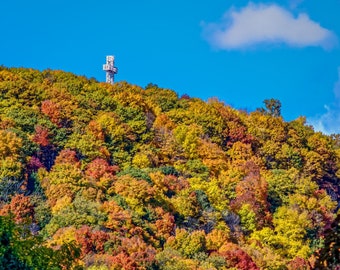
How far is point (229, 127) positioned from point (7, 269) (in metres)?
71.9

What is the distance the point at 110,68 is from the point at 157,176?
33344mm

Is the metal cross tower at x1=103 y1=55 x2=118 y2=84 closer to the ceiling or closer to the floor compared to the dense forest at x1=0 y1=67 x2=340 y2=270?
closer to the ceiling

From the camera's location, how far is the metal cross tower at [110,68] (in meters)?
101

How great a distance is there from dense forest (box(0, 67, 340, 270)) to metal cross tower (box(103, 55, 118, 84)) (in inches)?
260

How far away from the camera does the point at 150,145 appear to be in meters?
81.6

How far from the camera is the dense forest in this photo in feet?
187

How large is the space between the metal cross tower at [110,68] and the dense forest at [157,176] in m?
6.60

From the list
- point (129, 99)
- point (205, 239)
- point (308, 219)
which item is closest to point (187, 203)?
point (205, 239)

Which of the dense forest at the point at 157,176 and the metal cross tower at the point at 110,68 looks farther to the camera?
the metal cross tower at the point at 110,68

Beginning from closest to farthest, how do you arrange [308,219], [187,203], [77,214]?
[77,214], [187,203], [308,219]

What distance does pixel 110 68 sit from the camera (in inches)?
4001

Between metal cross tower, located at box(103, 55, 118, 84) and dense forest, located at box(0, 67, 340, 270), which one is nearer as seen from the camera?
dense forest, located at box(0, 67, 340, 270)

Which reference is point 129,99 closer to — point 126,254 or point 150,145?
point 150,145

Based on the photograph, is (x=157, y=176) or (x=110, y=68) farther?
(x=110, y=68)
